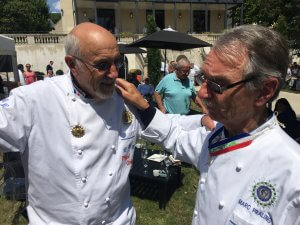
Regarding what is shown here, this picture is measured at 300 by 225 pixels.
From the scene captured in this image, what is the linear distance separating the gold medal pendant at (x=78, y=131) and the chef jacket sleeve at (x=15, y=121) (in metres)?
0.24

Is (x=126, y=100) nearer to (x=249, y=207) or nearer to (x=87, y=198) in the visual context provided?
(x=87, y=198)

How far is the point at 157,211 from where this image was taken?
4656 mm

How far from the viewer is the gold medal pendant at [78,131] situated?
6.05ft

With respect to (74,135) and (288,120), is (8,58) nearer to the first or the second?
(288,120)

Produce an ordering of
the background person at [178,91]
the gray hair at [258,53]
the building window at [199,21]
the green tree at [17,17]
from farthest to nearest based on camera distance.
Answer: the green tree at [17,17] < the building window at [199,21] < the background person at [178,91] < the gray hair at [258,53]

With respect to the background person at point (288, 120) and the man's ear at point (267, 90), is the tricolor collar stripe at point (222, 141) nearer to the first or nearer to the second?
the man's ear at point (267, 90)

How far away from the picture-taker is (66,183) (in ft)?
6.03

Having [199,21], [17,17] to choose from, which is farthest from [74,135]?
[17,17]

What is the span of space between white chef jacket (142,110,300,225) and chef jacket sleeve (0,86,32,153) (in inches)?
38.3

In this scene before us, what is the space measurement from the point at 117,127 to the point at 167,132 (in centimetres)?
31

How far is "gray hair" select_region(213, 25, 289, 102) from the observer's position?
1.32m

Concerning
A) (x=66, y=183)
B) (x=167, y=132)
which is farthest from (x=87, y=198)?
(x=167, y=132)

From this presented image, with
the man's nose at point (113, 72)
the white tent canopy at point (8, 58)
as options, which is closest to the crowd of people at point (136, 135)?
the man's nose at point (113, 72)

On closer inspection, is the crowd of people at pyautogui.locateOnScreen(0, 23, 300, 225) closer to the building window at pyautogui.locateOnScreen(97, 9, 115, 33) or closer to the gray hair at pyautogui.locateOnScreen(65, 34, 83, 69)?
the gray hair at pyautogui.locateOnScreen(65, 34, 83, 69)
